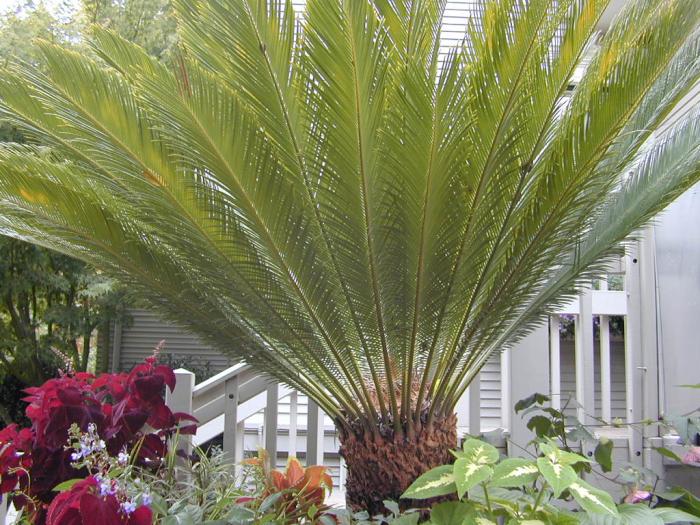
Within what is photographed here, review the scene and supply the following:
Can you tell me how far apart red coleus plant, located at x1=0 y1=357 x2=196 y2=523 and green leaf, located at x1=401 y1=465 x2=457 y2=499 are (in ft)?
3.28

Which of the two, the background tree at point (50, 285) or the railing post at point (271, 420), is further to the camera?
the background tree at point (50, 285)

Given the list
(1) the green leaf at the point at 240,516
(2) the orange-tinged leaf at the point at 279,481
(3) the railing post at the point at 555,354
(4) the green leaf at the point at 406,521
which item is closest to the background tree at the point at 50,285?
(3) the railing post at the point at 555,354

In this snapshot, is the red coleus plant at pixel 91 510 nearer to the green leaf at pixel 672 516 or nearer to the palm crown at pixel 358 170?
the palm crown at pixel 358 170

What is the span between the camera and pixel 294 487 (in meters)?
2.36

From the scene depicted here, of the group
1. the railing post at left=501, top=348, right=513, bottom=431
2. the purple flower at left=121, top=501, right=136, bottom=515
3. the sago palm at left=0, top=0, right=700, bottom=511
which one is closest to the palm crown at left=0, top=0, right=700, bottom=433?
the sago palm at left=0, top=0, right=700, bottom=511

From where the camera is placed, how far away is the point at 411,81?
1888mm

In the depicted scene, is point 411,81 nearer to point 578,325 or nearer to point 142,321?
point 578,325

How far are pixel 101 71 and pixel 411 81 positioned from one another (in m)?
1.03

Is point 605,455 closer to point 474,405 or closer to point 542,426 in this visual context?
point 542,426

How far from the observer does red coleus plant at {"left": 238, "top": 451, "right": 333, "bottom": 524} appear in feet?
7.40

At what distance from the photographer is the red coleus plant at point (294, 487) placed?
226 centimetres

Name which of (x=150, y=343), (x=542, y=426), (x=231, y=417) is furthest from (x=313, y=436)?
(x=150, y=343)

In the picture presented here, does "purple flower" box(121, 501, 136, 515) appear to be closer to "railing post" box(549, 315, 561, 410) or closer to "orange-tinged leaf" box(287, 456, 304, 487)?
"orange-tinged leaf" box(287, 456, 304, 487)

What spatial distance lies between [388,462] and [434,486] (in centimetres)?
62
